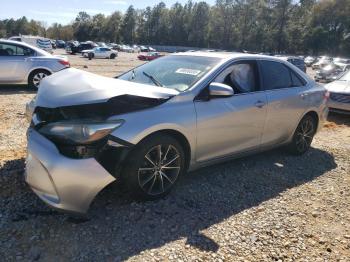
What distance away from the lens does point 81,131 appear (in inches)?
136

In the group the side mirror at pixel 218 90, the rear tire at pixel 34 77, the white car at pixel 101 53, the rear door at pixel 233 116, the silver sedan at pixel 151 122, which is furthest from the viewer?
the white car at pixel 101 53

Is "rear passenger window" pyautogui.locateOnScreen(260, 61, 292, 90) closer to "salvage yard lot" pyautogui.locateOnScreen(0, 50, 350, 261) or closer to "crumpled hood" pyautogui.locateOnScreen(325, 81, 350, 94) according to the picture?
"salvage yard lot" pyautogui.locateOnScreen(0, 50, 350, 261)

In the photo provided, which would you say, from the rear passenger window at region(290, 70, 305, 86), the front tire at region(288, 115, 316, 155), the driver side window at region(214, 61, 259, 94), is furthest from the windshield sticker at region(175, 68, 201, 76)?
the front tire at region(288, 115, 316, 155)

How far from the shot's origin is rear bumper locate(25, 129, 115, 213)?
3.33 m

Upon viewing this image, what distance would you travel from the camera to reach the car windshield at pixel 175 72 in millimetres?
4472

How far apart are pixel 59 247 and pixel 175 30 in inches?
4450

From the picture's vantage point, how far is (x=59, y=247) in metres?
3.24

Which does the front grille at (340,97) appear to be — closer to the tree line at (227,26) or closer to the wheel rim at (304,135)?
the wheel rim at (304,135)

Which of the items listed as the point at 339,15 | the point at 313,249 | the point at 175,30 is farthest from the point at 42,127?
the point at 175,30

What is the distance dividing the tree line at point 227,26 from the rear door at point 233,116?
275 ft

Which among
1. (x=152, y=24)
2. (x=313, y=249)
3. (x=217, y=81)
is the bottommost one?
(x=313, y=249)

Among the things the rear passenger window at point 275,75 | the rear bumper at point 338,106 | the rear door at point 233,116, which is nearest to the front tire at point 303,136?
the rear passenger window at point 275,75

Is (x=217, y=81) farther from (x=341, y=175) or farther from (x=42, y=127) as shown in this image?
(x=341, y=175)

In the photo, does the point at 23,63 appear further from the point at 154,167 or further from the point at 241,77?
the point at 154,167
